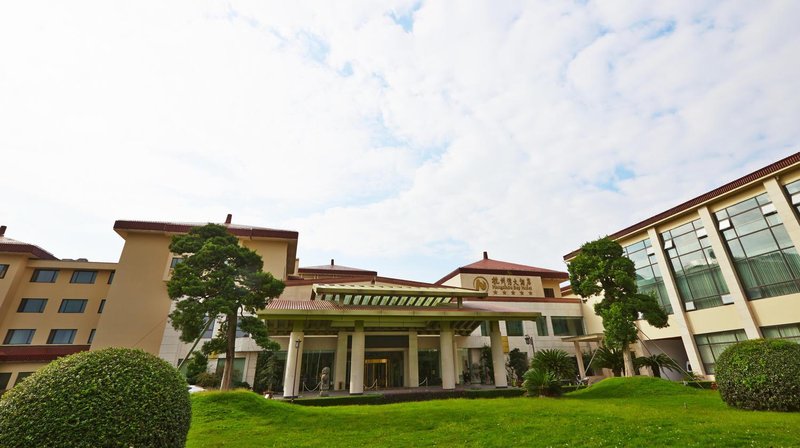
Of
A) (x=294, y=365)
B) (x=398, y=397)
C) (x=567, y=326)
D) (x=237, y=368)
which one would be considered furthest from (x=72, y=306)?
(x=567, y=326)

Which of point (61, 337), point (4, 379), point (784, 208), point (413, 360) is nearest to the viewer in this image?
point (784, 208)

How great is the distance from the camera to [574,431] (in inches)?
349

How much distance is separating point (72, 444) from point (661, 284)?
33774 millimetres

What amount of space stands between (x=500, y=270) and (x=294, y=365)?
878 inches

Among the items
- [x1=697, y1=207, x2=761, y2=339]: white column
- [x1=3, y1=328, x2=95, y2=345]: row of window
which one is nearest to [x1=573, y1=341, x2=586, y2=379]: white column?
[x1=697, y1=207, x2=761, y2=339]: white column

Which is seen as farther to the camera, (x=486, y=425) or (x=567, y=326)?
(x=567, y=326)

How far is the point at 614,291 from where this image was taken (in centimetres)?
2184

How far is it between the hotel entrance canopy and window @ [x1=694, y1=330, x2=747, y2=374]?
40.2 ft

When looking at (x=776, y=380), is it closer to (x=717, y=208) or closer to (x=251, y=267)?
(x=717, y=208)

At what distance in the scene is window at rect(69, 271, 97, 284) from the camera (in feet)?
103

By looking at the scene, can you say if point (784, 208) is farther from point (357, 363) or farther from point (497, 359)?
point (357, 363)

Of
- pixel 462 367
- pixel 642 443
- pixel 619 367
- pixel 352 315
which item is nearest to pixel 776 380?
pixel 642 443

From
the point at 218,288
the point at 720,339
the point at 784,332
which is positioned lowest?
the point at 720,339

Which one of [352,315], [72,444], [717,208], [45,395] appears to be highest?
[717,208]
